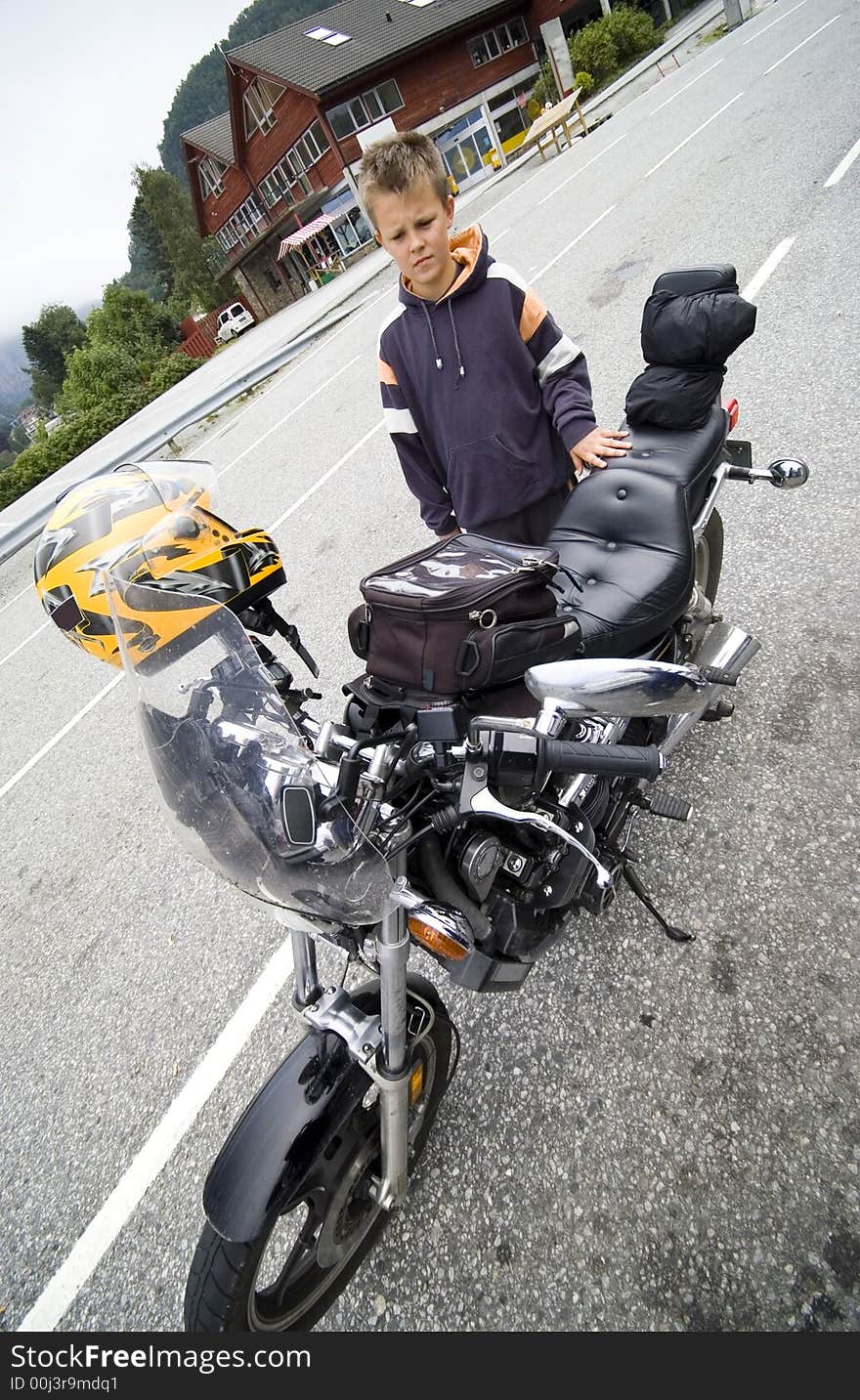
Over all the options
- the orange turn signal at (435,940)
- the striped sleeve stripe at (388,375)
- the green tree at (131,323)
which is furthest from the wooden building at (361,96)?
the orange turn signal at (435,940)

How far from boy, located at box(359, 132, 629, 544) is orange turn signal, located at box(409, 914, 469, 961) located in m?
1.57

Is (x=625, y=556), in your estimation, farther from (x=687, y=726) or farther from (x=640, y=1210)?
(x=640, y=1210)

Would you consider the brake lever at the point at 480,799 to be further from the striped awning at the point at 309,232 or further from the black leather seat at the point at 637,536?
the striped awning at the point at 309,232

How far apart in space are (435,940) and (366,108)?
36.4 metres

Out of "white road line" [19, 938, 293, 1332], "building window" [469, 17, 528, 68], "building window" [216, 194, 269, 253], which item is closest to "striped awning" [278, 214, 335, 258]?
"building window" [216, 194, 269, 253]

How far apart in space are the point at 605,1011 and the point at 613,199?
11322 millimetres

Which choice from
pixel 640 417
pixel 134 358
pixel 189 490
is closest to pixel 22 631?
pixel 189 490

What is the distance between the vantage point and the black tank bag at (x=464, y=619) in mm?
1362

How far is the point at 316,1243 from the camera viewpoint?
1672 millimetres

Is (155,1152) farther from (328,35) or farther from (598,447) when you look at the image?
(328,35)

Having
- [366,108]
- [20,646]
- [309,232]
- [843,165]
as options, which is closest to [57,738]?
[20,646]

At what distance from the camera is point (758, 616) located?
2.98m

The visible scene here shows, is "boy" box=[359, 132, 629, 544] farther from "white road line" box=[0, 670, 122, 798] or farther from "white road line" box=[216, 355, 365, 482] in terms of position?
"white road line" box=[216, 355, 365, 482]

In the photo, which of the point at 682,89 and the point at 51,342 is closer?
the point at 682,89
